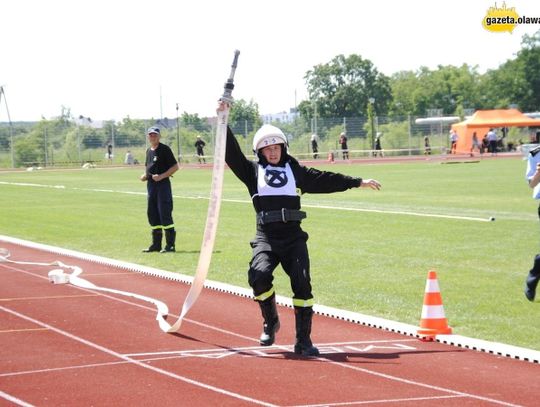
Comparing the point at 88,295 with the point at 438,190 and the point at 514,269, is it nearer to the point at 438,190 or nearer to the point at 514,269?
the point at 514,269

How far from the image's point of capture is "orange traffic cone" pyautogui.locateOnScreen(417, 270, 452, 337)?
1026cm

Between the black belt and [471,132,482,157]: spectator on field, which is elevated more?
the black belt

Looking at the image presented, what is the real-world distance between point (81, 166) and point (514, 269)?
212ft

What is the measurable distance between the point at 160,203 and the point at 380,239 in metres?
4.33

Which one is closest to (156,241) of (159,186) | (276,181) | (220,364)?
(159,186)

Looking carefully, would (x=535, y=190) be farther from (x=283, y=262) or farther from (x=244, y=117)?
(x=244, y=117)

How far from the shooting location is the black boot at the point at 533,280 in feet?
40.1

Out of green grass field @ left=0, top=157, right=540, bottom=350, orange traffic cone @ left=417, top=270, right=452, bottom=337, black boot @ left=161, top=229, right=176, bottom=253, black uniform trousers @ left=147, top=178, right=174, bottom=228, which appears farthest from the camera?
black boot @ left=161, top=229, right=176, bottom=253

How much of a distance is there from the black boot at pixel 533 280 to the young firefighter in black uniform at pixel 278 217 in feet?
10.5

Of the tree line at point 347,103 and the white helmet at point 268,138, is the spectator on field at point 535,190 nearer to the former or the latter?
the white helmet at point 268,138

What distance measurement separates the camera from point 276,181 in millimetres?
9844

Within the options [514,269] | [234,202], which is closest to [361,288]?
[514,269]

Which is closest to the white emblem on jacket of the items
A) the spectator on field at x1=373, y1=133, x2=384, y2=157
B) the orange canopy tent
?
the spectator on field at x1=373, y1=133, x2=384, y2=157

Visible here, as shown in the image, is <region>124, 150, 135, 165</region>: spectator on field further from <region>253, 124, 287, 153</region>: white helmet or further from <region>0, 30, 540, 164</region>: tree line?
<region>253, 124, 287, 153</region>: white helmet
